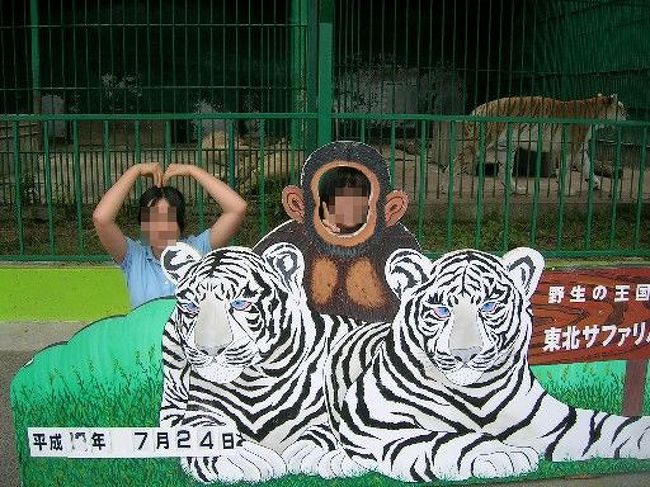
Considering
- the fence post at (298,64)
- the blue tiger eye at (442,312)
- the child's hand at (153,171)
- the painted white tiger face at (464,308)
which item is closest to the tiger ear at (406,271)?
the painted white tiger face at (464,308)

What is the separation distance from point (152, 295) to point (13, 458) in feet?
4.19

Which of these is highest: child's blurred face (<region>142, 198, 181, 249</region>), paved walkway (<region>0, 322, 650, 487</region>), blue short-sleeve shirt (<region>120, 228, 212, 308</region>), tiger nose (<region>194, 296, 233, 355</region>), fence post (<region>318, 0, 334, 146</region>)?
fence post (<region>318, 0, 334, 146</region>)

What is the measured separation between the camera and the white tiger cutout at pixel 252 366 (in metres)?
3.00

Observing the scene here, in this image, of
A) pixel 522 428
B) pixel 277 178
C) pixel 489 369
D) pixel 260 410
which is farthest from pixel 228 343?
pixel 277 178

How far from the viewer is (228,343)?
2965 mm

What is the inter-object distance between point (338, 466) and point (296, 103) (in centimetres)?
422

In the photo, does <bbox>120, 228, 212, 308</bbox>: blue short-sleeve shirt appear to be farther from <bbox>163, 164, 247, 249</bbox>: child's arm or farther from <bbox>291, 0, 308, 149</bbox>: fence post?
<bbox>291, 0, 308, 149</bbox>: fence post

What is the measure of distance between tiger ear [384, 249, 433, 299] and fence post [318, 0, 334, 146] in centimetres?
161

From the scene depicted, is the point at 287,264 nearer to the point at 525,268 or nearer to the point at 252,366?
the point at 252,366

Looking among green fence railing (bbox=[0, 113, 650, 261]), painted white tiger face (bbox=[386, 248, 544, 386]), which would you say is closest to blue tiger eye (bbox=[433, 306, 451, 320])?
painted white tiger face (bbox=[386, 248, 544, 386])

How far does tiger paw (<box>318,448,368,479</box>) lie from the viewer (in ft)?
10.0

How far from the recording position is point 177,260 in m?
3.03

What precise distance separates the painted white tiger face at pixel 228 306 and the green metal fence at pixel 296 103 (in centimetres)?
168

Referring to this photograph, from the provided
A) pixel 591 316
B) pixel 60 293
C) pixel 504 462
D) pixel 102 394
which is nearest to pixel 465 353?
pixel 504 462
